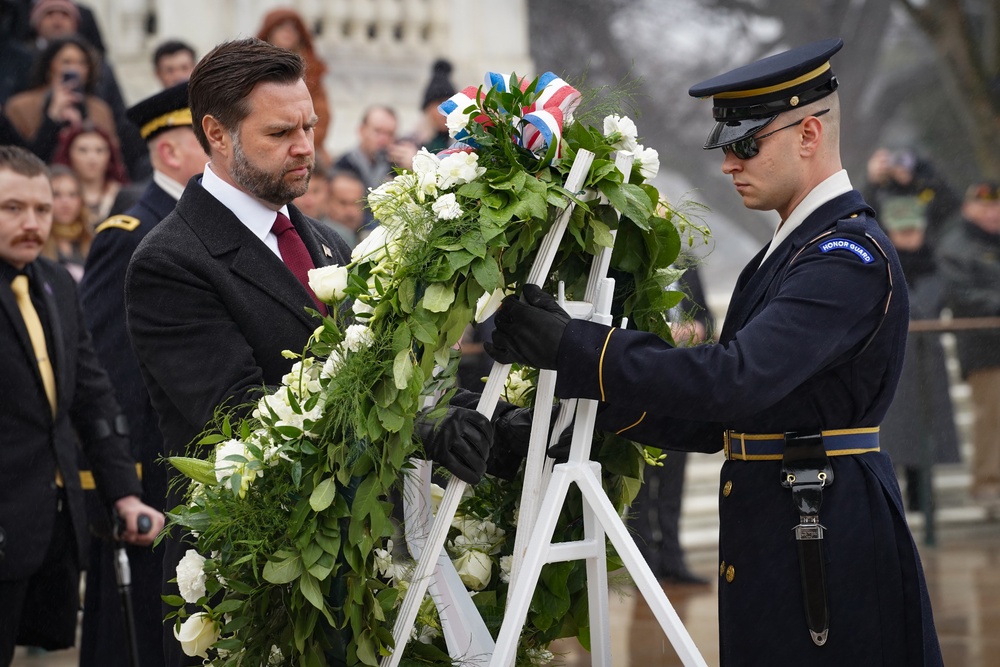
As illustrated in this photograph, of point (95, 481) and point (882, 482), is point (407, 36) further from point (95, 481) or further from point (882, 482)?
point (882, 482)

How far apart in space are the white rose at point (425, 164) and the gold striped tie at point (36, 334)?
2.05m

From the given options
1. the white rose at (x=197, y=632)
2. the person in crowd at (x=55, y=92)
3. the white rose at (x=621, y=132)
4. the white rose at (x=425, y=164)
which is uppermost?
the person in crowd at (x=55, y=92)

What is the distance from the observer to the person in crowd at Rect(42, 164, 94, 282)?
7168 mm

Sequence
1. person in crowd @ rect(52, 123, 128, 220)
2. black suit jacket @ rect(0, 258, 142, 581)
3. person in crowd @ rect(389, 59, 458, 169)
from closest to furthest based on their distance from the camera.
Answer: black suit jacket @ rect(0, 258, 142, 581), person in crowd @ rect(52, 123, 128, 220), person in crowd @ rect(389, 59, 458, 169)

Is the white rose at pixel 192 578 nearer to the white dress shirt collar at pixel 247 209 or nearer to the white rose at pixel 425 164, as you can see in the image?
the white dress shirt collar at pixel 247 209

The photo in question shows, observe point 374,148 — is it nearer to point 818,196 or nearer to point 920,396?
point 920,396

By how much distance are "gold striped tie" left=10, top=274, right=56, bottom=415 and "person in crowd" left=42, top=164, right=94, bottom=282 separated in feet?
8.48

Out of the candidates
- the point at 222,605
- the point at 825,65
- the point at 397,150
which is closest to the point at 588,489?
the point at 222,605

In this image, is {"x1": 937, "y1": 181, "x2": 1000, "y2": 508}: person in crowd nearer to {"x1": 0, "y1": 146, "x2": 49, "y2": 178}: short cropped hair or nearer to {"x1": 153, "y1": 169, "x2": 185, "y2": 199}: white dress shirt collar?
{"x1": 153, "y1": 169, "x2": 185, "y2": 199}: white dress shirt collar

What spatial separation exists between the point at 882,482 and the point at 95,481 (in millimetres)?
2797

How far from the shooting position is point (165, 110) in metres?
5.02

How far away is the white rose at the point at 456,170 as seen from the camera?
291 cm

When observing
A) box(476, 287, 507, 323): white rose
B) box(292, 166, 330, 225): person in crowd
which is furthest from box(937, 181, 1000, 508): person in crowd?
box(476, 287, 507, 323): white rose

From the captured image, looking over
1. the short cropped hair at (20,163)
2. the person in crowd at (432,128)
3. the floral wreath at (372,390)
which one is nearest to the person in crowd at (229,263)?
the floral wreath at (372,390)
